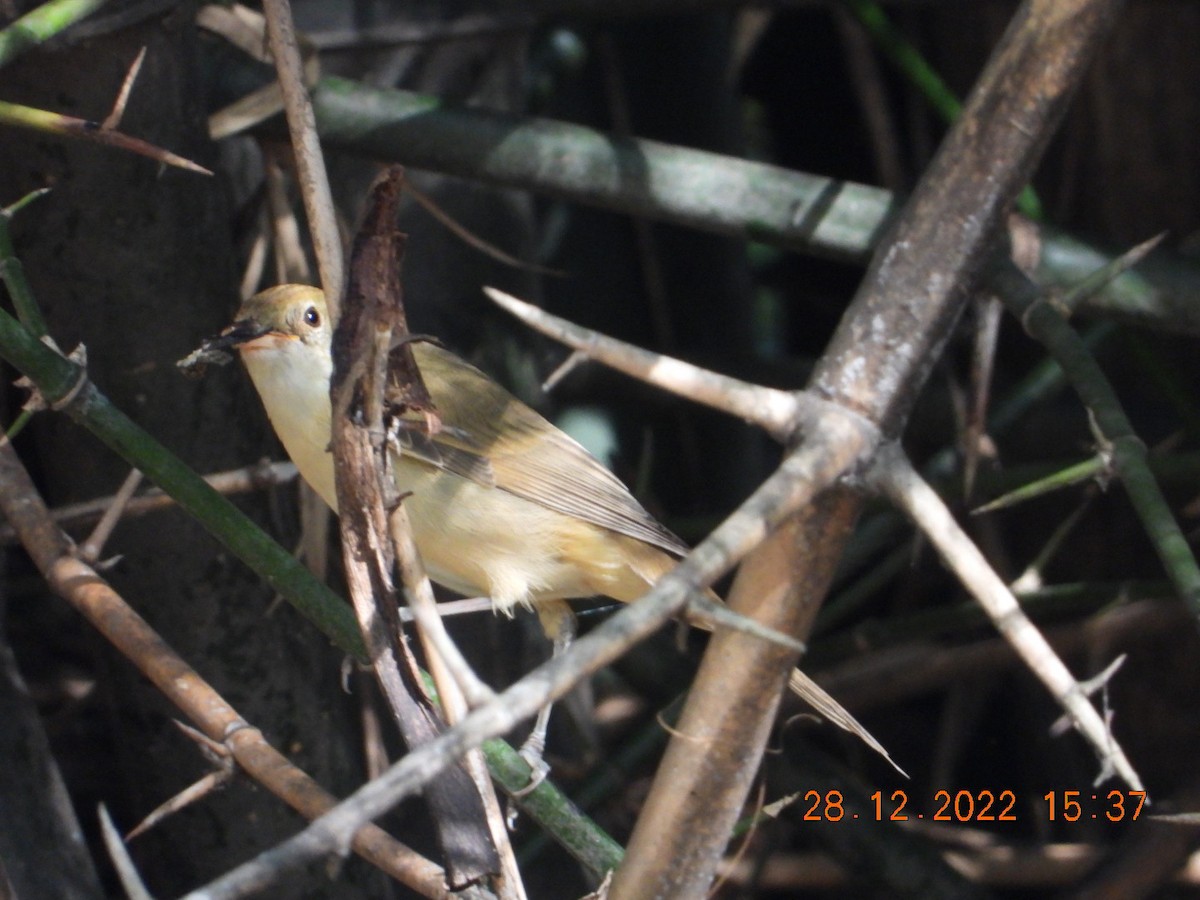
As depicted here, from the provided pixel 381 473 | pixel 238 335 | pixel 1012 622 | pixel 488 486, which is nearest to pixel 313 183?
pixel 381 473

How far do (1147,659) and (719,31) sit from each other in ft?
6.79

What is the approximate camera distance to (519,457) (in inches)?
98.1

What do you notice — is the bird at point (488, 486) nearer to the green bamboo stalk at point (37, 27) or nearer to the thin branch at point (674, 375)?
the green bamboo stalk at point (37, 27)

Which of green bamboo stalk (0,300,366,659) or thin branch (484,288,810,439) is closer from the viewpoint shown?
thin branch (484,288,810,439)

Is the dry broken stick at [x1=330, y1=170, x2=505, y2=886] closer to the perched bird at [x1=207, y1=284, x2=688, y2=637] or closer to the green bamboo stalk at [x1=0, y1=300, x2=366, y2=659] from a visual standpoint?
the green bamboo stalk at [x1=0, y1=300, x2=366, y2=659]

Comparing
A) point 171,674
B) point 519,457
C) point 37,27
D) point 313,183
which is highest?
point 519,457

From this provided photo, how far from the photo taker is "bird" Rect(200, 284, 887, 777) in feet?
7.30

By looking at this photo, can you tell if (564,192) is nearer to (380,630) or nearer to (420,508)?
(420,508)

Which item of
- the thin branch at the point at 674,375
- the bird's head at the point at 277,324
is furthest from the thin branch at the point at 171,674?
the thin branch at the point at 674,375

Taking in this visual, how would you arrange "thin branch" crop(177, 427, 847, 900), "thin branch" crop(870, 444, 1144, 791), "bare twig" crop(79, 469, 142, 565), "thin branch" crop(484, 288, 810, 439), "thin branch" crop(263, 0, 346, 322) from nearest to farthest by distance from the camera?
"thin branch" crop(177, 427, 847, 900), "thin branch" crop(484, 288, 810, 439), "thin branch" crop(870, 444, 1144, 791), "thin branch" crop(263, 0, 346, 322), "bare twig" crop(79, 469, 142, 565)

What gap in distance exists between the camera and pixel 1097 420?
75.2 inches

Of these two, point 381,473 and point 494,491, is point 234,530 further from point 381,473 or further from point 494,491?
point 494,491

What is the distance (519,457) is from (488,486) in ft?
0.32

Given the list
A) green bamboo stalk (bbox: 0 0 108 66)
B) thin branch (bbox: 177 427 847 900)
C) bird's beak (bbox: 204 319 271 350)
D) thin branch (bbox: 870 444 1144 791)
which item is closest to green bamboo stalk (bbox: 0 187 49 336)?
green bamboo stalk (bbox: 0 0 108 66)
